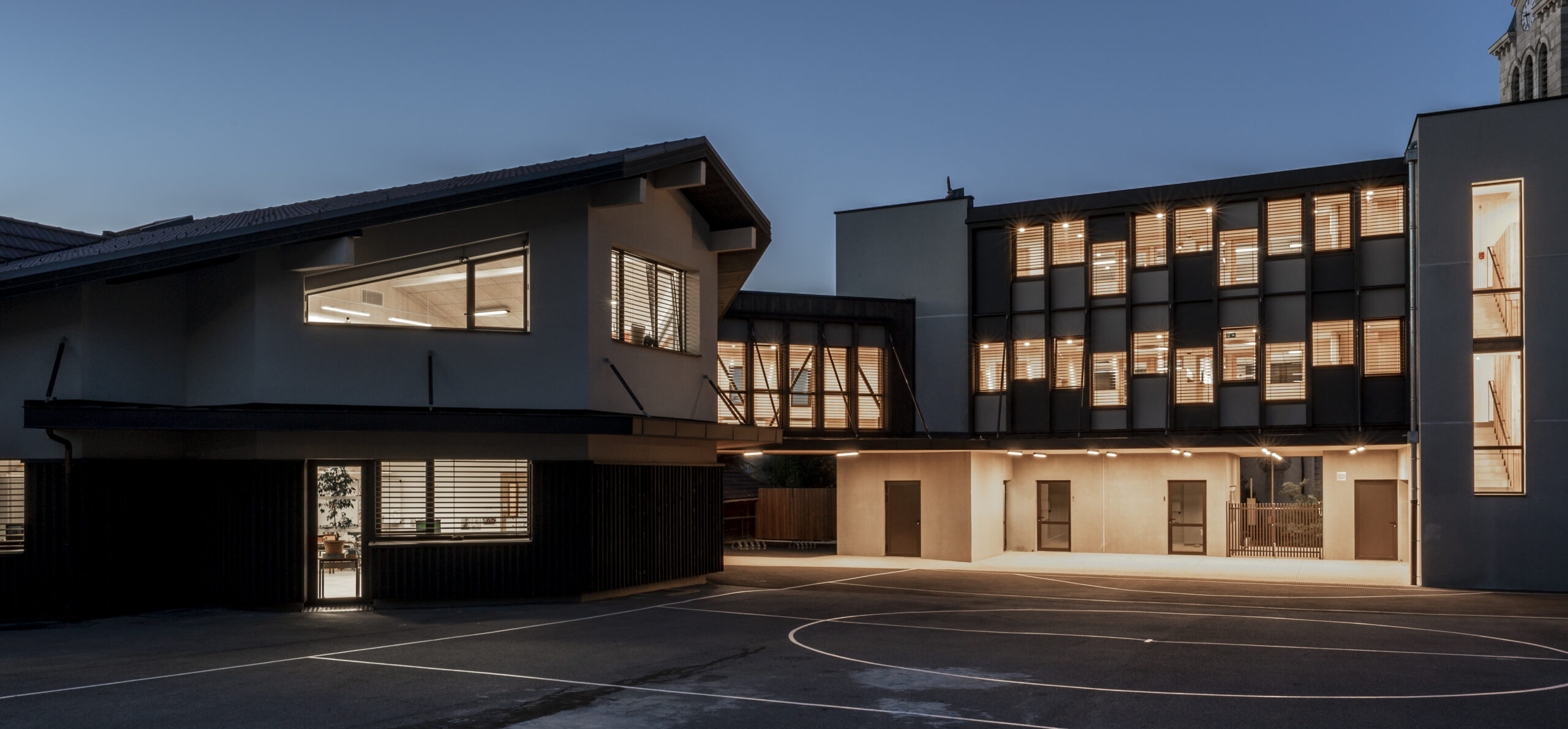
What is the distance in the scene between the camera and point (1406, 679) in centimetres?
1215

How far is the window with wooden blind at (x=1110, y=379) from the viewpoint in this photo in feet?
98.5

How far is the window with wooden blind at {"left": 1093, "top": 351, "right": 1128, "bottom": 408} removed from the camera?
30.0 metres

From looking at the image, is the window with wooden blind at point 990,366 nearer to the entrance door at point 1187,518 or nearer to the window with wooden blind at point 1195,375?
the window with wooden blind at point 1195,375

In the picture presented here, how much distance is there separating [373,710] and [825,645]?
19.3 ft

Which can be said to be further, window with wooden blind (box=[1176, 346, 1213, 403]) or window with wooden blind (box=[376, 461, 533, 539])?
window with wooden blind (box=[1176, 346, 1213, 403])

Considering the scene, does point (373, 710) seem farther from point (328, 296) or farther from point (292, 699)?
point (328, 296)

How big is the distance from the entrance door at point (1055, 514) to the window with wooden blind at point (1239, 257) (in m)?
7.90

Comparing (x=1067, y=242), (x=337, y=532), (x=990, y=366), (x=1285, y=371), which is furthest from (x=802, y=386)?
(x=337, y=532)

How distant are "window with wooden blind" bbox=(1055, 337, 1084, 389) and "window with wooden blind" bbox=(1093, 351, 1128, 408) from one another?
0.38 m

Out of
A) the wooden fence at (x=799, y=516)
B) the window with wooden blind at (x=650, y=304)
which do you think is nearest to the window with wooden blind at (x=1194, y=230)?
the window with wooden blind at (x=650, y=304)

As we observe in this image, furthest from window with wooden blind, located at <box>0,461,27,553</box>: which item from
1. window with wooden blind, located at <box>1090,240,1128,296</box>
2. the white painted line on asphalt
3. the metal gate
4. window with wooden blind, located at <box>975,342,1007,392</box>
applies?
the metal gate

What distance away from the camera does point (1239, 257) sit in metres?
28.7

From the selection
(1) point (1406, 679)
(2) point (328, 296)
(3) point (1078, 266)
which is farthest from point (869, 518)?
(1) point (1406, 679)

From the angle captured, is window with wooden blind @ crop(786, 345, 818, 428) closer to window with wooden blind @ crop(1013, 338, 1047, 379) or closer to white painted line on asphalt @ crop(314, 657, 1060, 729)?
window with wooden blind @ crop(1013, 338, 1047, 379)
